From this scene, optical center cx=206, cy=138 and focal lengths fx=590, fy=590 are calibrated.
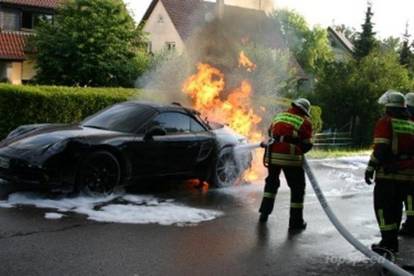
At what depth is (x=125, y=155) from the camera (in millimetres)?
8695

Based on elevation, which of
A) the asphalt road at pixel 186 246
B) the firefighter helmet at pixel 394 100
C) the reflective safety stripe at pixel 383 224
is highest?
the firefighter helmet at pixel 394 100

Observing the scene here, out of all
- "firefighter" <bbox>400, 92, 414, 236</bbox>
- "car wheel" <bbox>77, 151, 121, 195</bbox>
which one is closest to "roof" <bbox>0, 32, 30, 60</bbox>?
"car wheel" <bbox>77, 151, 121, 195</bbox>

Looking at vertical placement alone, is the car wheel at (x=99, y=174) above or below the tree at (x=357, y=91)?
below

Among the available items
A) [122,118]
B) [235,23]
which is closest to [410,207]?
[122,118]

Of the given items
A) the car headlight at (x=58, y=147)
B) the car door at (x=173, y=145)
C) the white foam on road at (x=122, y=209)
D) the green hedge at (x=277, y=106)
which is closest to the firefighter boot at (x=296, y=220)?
the white foam on road at (x=122, y=209)

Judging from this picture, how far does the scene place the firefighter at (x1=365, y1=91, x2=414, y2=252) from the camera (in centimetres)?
646

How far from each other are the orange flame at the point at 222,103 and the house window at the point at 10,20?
18723 millimetres

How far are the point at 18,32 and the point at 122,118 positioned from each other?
21412 mm

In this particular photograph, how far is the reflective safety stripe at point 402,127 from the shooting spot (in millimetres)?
6492

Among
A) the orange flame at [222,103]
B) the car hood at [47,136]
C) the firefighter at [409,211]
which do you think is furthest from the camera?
the orange flame at [222,103]

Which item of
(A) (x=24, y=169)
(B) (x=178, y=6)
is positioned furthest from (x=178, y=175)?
(B) (x=178, y=6)

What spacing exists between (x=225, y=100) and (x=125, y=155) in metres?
3.89

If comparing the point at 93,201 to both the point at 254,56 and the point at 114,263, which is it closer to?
the point at 114,263

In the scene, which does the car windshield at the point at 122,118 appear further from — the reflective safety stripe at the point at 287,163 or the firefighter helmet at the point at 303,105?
the firefighter helmet at the point at 303,105
